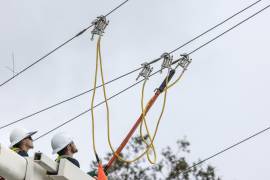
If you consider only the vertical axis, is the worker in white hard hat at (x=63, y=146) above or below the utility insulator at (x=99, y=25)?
below

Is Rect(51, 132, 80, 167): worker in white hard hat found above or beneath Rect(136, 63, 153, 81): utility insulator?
beneath

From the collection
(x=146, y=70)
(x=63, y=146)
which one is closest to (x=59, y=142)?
(x=63, y=146)

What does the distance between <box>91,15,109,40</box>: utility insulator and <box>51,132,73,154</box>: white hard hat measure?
39.0 inches

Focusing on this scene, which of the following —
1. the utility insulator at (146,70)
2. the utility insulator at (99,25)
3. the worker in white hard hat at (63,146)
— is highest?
the utility insulator at (99,25)

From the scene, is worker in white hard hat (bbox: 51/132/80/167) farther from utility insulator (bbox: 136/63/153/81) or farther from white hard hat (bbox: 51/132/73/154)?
utility insulator (bbox: 136/63/153/81)

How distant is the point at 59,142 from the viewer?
811cm

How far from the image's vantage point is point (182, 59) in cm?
828

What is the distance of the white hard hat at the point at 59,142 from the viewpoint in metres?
8.07

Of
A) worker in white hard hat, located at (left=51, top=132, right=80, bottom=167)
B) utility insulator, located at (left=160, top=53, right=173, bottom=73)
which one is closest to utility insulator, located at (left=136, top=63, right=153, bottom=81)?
utility insulator, located at (left=160, top=53, right=173, bottom=73)

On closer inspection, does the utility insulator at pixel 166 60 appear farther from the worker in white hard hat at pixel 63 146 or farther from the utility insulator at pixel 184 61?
the worker in white hard hat at pixel 63 146

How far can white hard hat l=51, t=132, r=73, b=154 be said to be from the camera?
26.5 ft

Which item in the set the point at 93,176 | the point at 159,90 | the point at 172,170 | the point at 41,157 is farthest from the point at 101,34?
the point at 172,170

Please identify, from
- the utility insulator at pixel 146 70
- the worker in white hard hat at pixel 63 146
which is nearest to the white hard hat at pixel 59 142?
the worker in white hard hat at pixel 63 146

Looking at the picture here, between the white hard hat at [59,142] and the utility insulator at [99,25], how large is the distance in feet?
3.25
